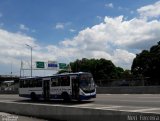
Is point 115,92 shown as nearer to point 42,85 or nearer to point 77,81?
point 42,85

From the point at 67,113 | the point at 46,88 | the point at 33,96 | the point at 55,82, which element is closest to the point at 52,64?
the point at 33,96

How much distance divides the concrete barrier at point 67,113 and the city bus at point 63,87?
26.4 ft

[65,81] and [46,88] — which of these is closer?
[65,81]

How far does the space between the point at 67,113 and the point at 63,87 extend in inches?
612

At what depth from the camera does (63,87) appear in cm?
3212

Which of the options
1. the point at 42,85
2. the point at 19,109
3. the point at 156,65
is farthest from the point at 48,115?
the point at 156,65

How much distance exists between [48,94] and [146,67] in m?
65.0

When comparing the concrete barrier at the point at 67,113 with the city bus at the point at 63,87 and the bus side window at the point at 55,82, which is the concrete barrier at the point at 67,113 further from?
the bus side window at the point at 55,82

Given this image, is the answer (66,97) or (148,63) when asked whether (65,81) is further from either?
(148,63)

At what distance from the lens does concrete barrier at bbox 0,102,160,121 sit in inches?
500

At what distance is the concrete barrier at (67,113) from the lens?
41.7 feet

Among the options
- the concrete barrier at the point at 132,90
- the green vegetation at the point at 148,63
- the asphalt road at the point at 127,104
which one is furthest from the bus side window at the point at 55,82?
the green vegetation at the point at 148,63

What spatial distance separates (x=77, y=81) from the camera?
30.5m

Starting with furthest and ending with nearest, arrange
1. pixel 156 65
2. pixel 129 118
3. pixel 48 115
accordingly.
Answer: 1. pixel 156 65
2. pixel 48 115
3. pixel 129 118
